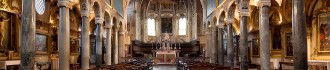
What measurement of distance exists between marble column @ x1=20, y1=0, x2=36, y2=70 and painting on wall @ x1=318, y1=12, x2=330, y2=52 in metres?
15.3

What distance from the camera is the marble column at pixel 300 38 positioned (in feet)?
36.8

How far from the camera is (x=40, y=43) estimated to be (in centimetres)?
2248

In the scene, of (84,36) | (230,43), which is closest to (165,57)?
(230,43)

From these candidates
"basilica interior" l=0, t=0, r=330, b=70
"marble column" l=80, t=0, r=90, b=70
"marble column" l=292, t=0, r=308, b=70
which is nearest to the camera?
"marble column" l=292, t=0, r=308, b=70

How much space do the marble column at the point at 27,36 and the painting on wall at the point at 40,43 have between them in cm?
1079

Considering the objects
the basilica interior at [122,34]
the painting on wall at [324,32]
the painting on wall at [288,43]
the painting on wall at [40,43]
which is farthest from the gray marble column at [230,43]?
the painting on wall at [40,43]

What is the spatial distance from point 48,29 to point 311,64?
1693cm

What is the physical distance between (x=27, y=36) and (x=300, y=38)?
29.6ft

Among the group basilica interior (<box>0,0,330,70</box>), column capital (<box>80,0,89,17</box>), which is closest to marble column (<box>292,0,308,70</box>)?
basilica interior (<box>0,0,330,70</box>)

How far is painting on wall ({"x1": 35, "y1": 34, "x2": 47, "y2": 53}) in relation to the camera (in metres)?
21.9

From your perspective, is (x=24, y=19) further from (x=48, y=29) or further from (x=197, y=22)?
(x=197, y=22)

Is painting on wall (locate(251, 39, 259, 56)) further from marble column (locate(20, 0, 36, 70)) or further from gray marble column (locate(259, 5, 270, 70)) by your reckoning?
marble column (locate(20, 0, 36, 70))

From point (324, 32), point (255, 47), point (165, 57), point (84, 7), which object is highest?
point (84, 7)

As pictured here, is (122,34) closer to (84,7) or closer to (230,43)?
(230,43)
